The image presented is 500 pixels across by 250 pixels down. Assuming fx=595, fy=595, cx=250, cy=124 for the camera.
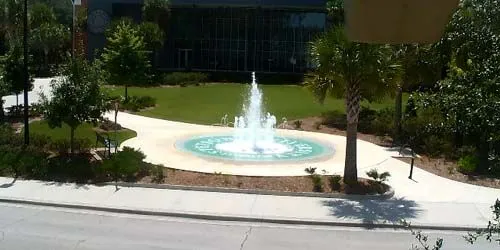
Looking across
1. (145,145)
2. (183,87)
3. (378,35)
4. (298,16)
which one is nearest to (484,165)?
(145,145)

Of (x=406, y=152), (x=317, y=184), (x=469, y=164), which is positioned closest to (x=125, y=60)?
(x=406, y=152)

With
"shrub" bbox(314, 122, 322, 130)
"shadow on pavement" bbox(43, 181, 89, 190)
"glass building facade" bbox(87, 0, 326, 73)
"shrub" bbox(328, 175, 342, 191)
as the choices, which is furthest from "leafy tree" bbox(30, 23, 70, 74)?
"shrub" bbox(328, 175, 342, 191)

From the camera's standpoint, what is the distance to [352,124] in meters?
16.3

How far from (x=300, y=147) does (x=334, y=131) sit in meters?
4.84

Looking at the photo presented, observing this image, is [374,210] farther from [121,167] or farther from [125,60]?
[125,60]

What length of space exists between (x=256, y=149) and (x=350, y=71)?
24.5 ft

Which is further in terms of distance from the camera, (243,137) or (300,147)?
(243,137)

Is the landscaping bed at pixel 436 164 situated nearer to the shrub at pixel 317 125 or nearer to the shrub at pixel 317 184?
the shrub at pixel 317 125

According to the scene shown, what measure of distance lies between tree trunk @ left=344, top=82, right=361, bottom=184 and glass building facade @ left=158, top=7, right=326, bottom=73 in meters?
45.7

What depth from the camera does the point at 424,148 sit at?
23.5 metres

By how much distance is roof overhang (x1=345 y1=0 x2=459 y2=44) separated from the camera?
2125mm

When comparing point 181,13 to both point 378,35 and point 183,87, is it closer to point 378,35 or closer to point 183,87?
point 183,87

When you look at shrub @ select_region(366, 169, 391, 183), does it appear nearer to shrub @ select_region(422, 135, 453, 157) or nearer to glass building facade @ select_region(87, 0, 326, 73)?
shrub @ select_region(422, 135, 453, 157)

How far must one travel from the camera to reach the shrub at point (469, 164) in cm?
1934
